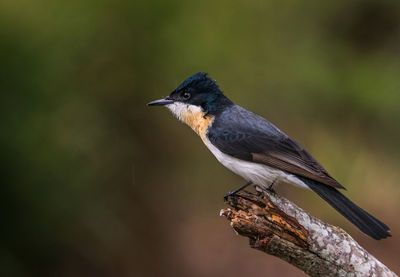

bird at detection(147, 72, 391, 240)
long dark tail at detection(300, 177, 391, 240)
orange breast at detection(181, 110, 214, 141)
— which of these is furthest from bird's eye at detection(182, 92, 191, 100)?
long dark tail at detection(300, 177, 391, 240)

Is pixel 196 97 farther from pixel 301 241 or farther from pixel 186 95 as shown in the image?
pixel 301 241

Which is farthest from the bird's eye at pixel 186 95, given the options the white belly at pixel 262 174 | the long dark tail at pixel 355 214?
the long dark tail at pixel 355 214

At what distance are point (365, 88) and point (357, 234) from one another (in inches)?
85.4

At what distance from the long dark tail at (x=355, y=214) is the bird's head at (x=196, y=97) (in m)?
1.38

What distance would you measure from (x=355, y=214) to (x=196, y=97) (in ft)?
6.40

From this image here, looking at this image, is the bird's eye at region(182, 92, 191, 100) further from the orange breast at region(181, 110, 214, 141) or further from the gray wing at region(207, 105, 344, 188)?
the gray wing at region(207, 105, 344, 188)

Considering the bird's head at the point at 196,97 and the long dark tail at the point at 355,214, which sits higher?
the bird's head at the point at 196,97

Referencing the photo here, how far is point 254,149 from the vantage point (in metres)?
4.39

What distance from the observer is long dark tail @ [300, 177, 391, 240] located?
3.75 m

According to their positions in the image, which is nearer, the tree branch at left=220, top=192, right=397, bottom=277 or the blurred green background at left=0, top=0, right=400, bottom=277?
the tree branch at left=220, top=192, right=397, bottom=277

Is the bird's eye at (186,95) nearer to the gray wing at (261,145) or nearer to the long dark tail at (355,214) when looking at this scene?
the gray wing at (261,145)

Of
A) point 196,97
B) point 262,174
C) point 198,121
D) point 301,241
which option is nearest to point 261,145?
point 262,174

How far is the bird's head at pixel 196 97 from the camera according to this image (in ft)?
16.4

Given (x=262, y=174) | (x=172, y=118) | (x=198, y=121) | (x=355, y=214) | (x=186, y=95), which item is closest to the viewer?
(x=355, y=214)
